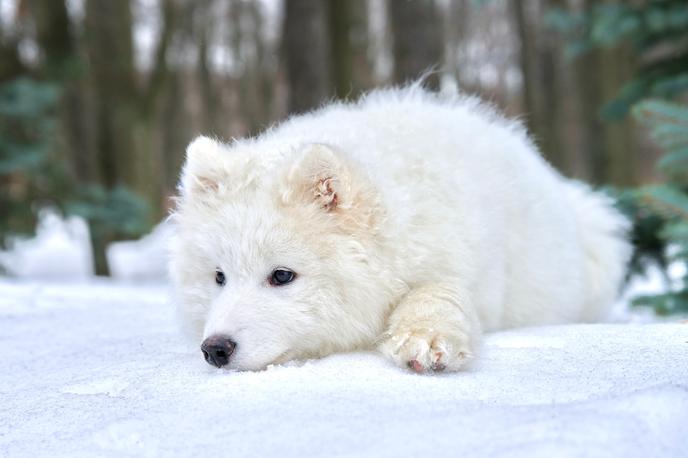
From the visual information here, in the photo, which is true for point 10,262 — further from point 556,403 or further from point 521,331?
point 556,403

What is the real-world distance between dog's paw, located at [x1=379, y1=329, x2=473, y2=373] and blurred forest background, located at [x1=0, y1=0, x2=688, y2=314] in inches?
81.9

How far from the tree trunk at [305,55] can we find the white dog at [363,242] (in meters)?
5.09

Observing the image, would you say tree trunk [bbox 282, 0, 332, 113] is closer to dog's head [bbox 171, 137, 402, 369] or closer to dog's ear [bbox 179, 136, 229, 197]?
dog's ear [bbox 179, 136, 229, 197]

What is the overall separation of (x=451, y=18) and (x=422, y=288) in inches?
1041

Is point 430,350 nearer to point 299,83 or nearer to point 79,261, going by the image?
point 299,83

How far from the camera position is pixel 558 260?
4543mm

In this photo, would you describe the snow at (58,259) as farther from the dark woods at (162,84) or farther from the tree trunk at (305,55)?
the tree trunk at (305,55)

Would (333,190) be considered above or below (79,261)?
above

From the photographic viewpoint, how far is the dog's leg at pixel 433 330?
2969 millimetres

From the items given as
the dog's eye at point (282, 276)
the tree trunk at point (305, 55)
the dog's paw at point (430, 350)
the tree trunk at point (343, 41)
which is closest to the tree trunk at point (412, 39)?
the tree trunk at point (305, 55)

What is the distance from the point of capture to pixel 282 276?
3.37 m

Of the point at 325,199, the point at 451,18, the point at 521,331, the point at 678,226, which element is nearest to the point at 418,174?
the point at 325,199

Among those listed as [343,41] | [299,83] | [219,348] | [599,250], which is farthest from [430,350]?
[343,41]

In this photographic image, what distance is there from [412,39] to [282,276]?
18.8ft
